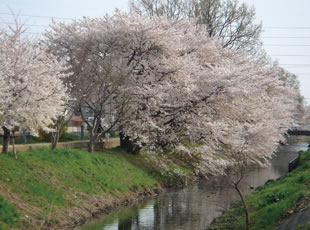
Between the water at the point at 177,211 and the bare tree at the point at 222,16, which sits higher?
the bare tree at the point at 222,16

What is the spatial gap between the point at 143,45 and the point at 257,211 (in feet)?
42.3

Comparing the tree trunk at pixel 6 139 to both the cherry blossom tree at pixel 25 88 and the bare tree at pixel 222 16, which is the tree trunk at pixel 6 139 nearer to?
the cherry blossom tree at pixel 25 88

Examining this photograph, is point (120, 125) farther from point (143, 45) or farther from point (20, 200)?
point (20, 200)

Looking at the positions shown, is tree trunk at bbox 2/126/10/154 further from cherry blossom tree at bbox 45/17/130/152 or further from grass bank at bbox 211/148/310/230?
grass bank at bbox 211/148/310/230

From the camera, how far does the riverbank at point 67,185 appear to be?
1464 cm

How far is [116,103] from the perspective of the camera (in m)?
24.8

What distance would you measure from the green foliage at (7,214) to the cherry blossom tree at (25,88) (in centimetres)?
311

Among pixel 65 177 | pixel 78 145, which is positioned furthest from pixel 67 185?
pixel 78 145

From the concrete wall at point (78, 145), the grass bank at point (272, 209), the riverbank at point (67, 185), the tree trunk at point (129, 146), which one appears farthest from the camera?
the tree trunk at point (129, 146)

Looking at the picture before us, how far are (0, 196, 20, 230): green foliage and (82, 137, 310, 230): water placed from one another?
2769 millimetres

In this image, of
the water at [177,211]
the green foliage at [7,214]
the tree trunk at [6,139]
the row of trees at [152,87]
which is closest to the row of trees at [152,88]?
the row of trees at [152,87]

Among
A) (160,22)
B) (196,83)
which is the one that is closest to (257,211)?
(196,83)

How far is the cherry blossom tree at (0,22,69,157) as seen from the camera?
1595cm

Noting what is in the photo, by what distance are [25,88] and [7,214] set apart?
492 centimetres
